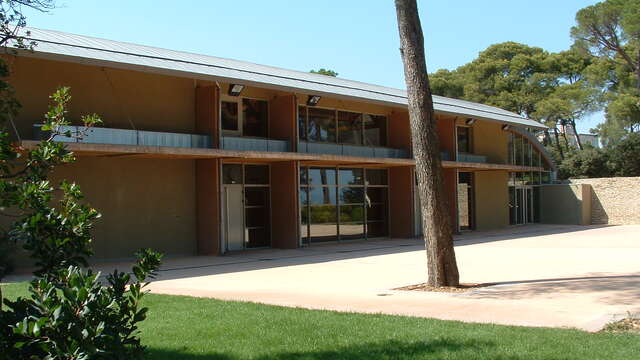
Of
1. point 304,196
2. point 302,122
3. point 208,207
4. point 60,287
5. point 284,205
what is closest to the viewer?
point 60,287

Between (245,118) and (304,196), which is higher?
(245,118)

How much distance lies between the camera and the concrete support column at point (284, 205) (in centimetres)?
2016

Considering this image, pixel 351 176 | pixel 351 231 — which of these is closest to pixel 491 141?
pixel 351 176

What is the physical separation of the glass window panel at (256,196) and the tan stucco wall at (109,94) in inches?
114

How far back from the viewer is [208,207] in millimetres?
18406

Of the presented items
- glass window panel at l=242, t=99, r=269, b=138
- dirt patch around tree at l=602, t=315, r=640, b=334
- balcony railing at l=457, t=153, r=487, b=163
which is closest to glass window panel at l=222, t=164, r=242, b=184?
glass window panel at l=242, t=99, r=269, b=138

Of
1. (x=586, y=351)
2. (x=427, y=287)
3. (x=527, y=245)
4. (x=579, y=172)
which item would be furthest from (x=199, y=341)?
(x=579, y=172)

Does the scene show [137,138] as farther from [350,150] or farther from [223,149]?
[350,150]

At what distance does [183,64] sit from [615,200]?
25.1m

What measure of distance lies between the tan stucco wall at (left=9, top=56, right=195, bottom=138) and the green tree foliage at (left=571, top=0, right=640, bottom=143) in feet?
92.0

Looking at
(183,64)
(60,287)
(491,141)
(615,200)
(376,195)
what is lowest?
(60,287)

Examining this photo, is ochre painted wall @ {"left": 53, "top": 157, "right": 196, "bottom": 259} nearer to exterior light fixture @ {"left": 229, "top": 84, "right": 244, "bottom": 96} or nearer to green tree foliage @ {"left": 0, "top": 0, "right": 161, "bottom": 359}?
exterior light fixture @ {"left": 229, "top": 84, "right": 244, "bottom": 96}

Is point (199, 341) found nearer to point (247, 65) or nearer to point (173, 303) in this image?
point (173, 303)

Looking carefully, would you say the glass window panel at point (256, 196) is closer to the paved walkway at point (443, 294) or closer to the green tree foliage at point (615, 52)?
the paved walkway at point (443, 294)
